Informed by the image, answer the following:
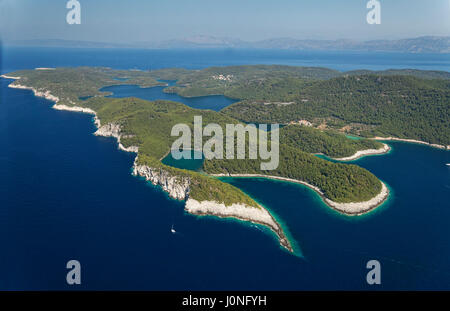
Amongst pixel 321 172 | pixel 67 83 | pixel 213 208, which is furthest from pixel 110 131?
pixel 67 83

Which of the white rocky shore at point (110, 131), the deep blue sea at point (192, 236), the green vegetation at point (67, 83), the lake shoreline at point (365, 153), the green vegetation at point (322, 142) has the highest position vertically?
the green vegetation at point (67, 83)

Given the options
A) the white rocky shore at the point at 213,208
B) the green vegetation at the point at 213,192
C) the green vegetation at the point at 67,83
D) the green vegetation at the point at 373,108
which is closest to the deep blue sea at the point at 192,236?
the white rocky shore at the point at 213,208

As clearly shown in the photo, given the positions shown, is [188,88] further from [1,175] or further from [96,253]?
[96,253]

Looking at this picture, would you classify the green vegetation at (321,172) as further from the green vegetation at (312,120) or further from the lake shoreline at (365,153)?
the lake shoreline at (365,153)

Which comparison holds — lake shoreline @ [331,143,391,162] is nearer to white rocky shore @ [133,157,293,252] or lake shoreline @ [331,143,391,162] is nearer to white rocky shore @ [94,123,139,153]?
white rocky shore @ [133,157,293,252]
